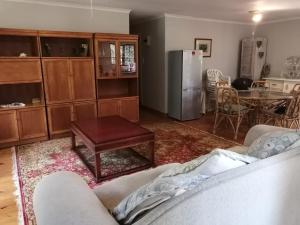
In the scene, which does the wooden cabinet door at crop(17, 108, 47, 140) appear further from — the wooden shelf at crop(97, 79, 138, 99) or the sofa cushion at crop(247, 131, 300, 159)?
the sofa cushion at crop(247, 131, 300, 159)

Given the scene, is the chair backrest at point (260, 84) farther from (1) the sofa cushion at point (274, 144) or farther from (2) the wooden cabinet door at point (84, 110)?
(1) the sofa cushion at point (274, 144)

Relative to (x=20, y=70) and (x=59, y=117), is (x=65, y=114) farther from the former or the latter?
(x=20, y=70)

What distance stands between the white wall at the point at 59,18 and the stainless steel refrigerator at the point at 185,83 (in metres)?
1.27

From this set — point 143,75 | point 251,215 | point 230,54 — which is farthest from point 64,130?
point 230,54

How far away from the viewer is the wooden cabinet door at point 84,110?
4.16 meters

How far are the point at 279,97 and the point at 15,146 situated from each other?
169 inches

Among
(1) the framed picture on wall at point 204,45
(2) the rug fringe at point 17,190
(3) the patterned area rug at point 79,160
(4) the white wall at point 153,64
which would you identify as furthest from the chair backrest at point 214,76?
(2) the rug fringe at point 17,190

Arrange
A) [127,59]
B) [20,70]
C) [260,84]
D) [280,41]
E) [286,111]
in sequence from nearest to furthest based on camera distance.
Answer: [20,70], [286,111], [127,59], [260,84], [280,41]

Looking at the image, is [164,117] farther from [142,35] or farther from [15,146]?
[15,146]

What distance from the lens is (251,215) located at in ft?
3.54

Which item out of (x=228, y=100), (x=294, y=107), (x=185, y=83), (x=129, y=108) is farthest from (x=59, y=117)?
(x=294, y=107)

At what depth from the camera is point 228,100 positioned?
4.16m

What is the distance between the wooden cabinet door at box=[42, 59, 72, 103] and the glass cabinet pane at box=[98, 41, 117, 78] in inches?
24.0

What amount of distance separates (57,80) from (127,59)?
1.36 metres
